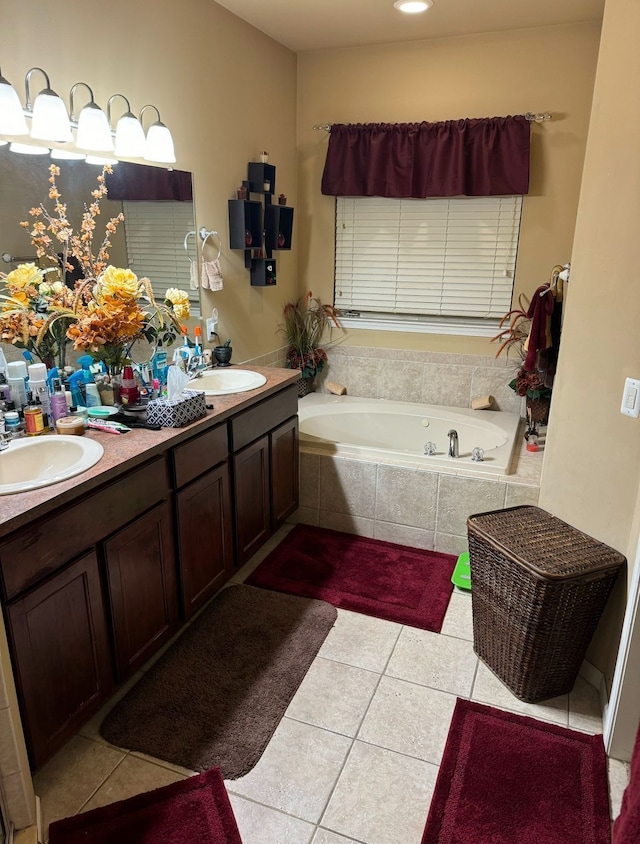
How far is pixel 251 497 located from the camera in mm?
2730

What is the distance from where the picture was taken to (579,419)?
2064 mm

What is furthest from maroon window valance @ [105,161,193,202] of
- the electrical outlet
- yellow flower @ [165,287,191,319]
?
the electrical outlet

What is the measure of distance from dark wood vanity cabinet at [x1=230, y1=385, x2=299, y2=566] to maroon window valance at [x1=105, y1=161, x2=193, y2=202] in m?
1.05

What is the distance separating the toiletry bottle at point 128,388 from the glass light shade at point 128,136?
874 millimetres

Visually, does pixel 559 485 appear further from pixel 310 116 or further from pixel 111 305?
pixel 310 116

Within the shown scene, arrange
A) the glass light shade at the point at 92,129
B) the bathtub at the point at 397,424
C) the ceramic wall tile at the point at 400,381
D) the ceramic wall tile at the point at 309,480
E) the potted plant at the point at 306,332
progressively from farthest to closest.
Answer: the potted plant at the point at 306,332 → the ceramic wall tile at the point at 400,381 → the bathtub at the point at 397,424 → the ceramic wall tile at the point at 309,480 → the glass light shade at the point at 92,129

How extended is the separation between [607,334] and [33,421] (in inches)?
75.6

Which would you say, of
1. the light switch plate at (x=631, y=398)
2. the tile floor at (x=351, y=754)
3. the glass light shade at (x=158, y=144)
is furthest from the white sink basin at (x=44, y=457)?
the light switch plate at (x=631, y=398)

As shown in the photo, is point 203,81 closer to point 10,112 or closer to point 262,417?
point 10,112

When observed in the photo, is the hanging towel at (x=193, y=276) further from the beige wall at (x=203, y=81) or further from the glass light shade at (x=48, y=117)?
the glass light shade at (x=48, y=117)

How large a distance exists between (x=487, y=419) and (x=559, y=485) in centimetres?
146

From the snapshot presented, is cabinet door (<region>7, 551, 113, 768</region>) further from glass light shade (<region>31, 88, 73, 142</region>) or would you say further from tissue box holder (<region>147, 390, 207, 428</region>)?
glass light shade (<region>31, 88, 73, 142</region>)

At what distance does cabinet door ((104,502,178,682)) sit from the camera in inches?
74.0

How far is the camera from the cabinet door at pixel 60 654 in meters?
1.55
